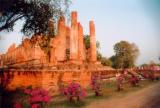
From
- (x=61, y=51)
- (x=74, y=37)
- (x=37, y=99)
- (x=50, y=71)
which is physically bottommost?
(x=37, y=99)

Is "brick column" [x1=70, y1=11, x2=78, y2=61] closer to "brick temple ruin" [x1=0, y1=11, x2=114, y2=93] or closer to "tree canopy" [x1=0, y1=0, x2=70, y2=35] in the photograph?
"brick temple ruin" [x1=0, y1=11, x2=114, y2=93]

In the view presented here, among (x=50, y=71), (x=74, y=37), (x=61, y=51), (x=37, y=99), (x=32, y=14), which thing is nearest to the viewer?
(x=37, y=99)

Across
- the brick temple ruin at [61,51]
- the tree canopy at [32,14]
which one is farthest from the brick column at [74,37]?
the tree canopy at [32,14]

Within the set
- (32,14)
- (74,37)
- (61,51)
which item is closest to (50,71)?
(32,14)

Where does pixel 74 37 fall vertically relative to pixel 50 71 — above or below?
above

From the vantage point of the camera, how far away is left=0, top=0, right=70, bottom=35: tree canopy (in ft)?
37.6

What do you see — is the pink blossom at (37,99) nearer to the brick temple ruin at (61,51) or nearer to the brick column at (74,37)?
the brick temple ruin at (61,51)

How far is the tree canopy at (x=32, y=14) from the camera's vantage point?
11.4m

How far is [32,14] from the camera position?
11898 millimetres

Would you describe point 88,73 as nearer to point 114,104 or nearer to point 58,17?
point 58,17

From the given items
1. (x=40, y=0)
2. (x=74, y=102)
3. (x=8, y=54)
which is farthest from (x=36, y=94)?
(x=8, y=54)

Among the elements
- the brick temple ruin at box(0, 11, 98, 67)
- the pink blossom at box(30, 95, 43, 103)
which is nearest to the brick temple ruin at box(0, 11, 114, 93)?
the brick temple ruin at box(0, 11, 98, 67)

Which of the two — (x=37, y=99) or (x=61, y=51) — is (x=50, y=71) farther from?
(x=61, y=51)

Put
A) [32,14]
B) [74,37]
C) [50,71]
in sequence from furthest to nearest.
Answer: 1. [74,37]
2. [50,71]
3. [32,14]
